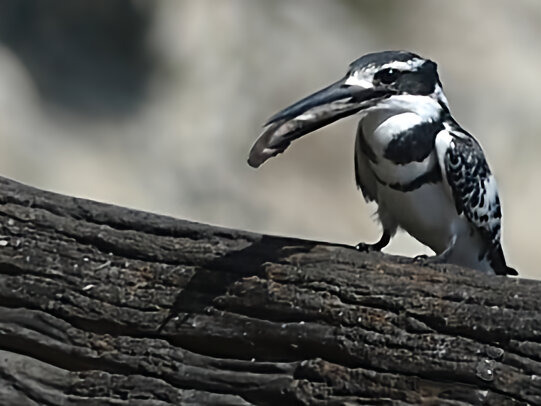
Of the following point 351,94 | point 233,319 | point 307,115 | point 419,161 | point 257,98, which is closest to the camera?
point 233,319

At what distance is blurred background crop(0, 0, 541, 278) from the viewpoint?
4.80 m

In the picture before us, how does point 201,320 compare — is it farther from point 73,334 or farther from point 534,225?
point 534,225


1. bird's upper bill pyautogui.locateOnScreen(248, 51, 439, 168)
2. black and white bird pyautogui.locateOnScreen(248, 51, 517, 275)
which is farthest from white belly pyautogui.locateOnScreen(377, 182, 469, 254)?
bird's upper bill pyautogui.locateOnScreen(248, 51, 439, 168)

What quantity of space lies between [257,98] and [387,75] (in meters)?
2.63

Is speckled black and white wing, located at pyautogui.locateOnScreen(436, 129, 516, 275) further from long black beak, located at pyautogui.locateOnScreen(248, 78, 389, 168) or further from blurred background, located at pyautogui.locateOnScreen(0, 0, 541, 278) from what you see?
blurred background, located at pyautogui.locateOnScreen(0, 0, 541, 278)

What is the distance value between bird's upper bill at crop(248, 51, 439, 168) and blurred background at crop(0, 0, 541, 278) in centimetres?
247

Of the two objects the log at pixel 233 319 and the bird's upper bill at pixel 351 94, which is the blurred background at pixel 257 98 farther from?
the log at pixel 233 319

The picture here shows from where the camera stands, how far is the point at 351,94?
216 centimetres

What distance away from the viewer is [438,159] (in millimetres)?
2348

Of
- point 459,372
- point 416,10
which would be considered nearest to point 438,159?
point 459,372

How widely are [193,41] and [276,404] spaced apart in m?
3.26

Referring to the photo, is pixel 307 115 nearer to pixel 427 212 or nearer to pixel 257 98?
pixel 427 212

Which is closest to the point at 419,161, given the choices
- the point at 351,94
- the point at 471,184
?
the point at 471,184

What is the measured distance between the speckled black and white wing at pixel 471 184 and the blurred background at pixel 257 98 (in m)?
2.29
